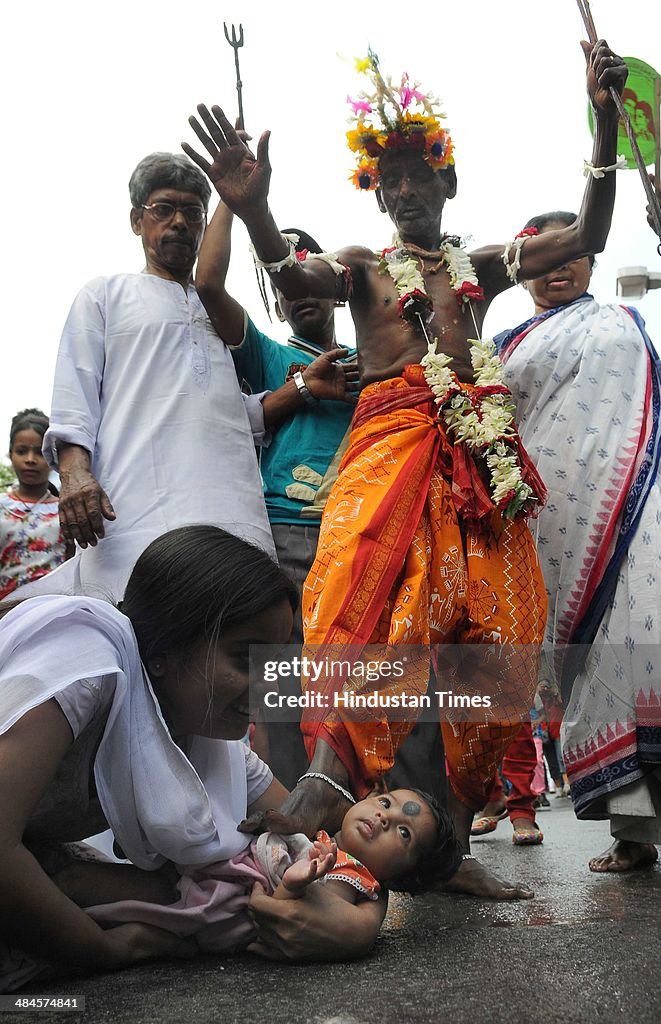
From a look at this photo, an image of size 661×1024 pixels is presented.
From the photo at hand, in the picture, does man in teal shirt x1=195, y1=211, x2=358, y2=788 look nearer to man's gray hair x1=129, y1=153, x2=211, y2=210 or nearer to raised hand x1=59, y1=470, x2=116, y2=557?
man's gray hair x1=129, y1=153, x2=211, y2=210

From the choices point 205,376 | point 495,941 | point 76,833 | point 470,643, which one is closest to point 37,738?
point 76,833

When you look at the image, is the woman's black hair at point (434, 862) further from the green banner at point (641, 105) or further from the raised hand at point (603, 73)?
the green banner at point (641, 105)

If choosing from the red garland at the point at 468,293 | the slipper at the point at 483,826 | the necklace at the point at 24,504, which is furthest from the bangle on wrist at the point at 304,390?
the slipper at the point at 483,826

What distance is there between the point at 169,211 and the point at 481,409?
52.5 inches

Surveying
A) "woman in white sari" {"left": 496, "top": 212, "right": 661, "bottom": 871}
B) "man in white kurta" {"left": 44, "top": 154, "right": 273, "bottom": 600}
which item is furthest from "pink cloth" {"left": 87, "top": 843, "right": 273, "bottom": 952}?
"woman in white sari" {"left": 496, "top": 212, "right": 661, "bottom": 871}

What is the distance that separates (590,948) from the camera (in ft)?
6.32

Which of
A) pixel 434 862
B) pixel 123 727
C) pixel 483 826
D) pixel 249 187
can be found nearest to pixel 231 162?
pixel 249 187

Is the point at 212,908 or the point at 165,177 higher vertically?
the point at 165,177

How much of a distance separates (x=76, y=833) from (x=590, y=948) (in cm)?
100

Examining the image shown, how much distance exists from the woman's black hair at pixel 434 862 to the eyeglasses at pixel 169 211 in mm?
2259

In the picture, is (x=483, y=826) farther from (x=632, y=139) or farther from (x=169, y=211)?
(x=632, y=139)

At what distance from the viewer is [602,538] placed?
11.8ft

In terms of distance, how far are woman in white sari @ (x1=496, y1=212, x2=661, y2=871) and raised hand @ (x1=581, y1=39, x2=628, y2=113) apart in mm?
604

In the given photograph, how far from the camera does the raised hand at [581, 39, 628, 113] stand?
3.19 m
